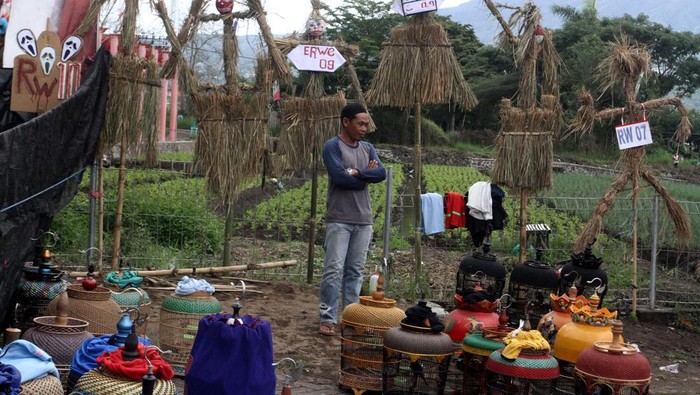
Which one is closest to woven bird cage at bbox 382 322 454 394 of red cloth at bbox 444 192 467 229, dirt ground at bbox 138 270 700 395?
dirt ground at bbox 138 270 700 395

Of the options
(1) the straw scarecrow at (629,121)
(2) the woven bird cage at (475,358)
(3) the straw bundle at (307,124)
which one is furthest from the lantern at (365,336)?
(3) the straw bundle at (307,124)

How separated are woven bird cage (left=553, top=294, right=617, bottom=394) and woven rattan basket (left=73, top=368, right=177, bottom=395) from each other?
2946 millimetres

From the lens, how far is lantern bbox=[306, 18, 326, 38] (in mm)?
9984

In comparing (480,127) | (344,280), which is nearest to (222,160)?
(344,280)

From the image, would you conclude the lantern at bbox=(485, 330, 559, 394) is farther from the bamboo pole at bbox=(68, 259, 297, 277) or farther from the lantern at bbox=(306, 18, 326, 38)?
the lantern at bbox=(306, 18, 326, 38)

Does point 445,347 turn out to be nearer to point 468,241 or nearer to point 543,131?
point 543,131

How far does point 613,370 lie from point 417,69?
4663mm

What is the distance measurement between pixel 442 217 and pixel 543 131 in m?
1.33

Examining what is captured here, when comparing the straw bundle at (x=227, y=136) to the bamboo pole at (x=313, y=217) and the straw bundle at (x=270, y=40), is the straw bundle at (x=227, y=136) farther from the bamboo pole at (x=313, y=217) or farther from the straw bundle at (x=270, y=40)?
the bamboo pole at (x=313, y=217)

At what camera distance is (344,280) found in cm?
760

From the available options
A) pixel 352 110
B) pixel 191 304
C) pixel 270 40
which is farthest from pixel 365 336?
pixel 270 40

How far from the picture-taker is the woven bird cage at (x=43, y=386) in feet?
12.4

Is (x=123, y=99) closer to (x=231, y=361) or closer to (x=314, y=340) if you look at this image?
(x=314, y=340)

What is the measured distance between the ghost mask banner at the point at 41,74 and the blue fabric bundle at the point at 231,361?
3721 millimetres
